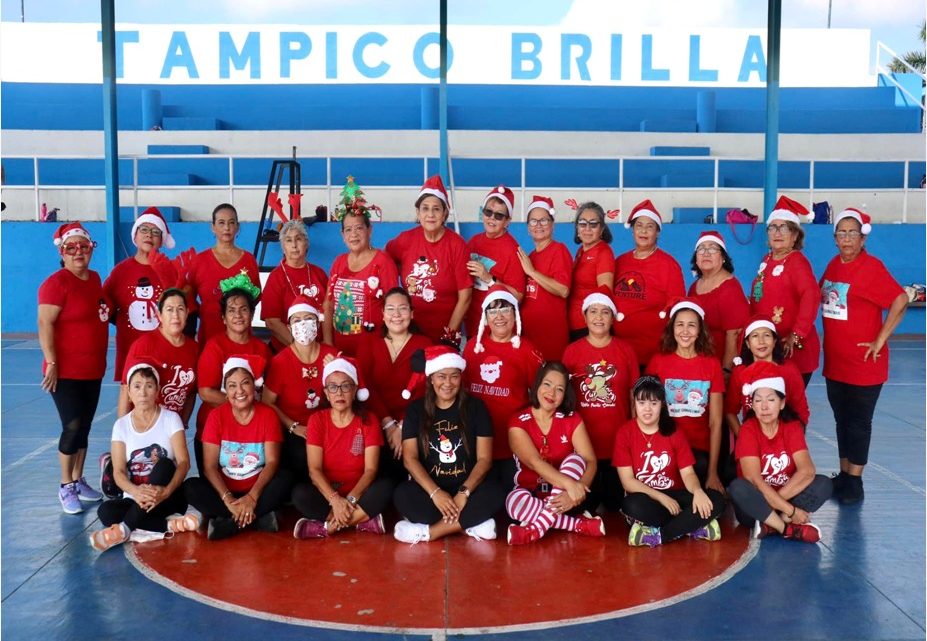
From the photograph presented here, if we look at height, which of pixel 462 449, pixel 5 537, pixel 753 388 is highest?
pixel 753 388

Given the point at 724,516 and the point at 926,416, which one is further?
the point at 926,416

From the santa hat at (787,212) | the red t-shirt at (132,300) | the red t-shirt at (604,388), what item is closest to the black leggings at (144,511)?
the red t-shirt at (132,300)

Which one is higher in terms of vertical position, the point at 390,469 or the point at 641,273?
the point at 641,273

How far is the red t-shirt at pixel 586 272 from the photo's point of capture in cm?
596

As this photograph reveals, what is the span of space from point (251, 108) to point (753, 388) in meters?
19.6

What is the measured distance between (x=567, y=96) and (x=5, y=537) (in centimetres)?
2096

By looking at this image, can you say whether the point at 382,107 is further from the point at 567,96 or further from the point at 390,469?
the point at 390,469

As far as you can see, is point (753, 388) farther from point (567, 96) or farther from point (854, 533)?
point (567, 96)

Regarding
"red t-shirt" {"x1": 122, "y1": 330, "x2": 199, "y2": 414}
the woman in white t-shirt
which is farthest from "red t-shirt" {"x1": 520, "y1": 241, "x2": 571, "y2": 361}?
the woman in white t-shirt

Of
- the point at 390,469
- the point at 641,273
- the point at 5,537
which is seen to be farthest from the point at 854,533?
the point at 5,537

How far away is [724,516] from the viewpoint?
558 centimetres

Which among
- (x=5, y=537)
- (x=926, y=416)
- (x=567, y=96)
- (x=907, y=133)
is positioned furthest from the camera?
(x=567, y=96)

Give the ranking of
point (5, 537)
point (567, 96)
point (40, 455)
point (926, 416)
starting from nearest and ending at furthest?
point (5, 537) → point (40, 455) → point (926, 416) → point (567, 96)

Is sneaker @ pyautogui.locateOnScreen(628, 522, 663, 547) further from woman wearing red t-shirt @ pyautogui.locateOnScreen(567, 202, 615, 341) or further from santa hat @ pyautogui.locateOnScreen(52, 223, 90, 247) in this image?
santa hat @ pyautogui.locateOnScreen(52, 223, 90, 247)
